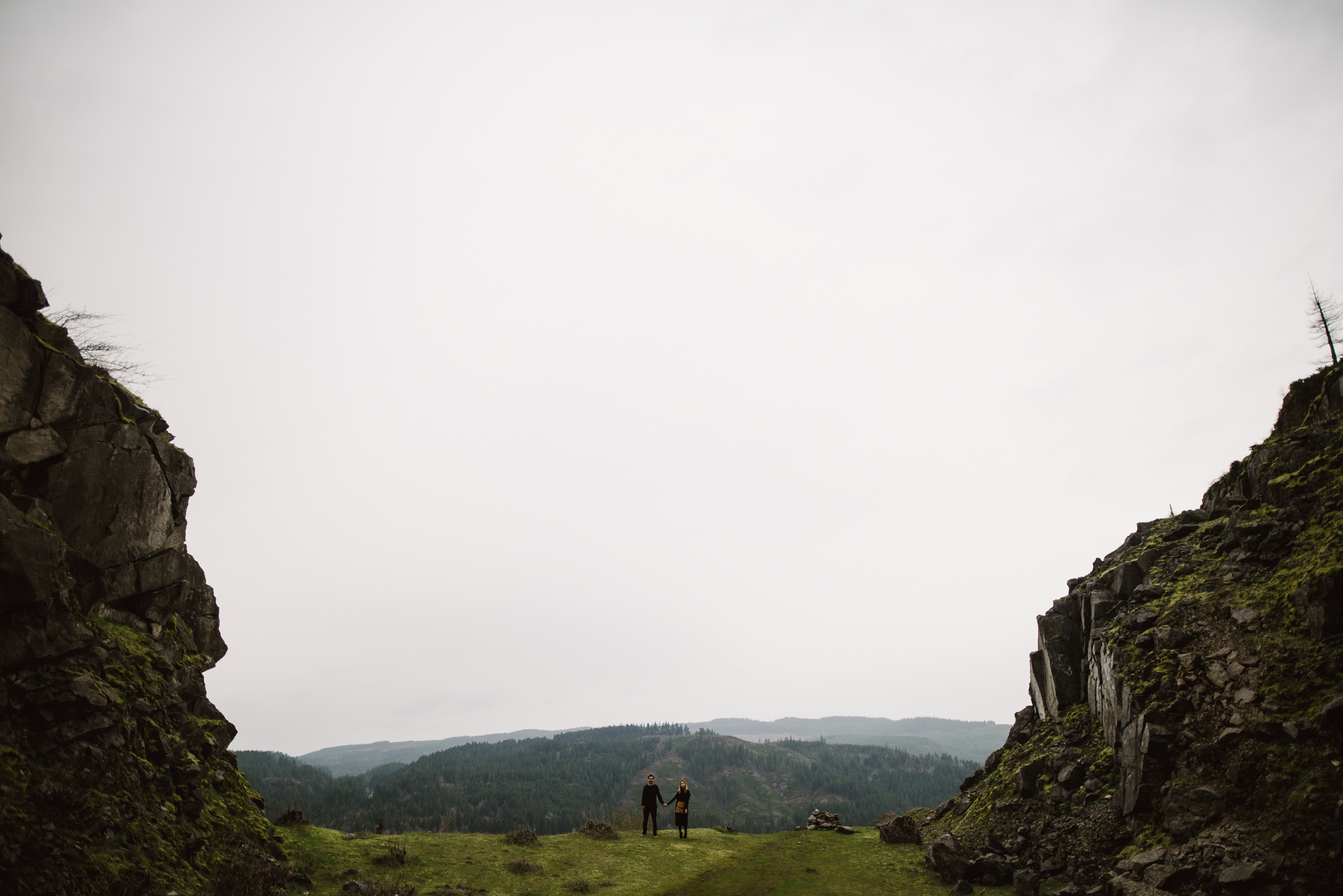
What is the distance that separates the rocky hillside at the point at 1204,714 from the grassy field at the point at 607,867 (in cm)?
280

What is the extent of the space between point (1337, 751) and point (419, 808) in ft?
708

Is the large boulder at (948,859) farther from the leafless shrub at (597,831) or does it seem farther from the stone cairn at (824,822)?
the leafless shrub at (597,831)

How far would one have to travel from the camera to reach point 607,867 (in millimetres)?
21359

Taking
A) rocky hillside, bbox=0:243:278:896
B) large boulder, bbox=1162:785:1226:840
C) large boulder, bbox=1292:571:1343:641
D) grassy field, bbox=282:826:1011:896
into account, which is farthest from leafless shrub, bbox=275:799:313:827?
large boulder, bbox=1292:571:1343:641

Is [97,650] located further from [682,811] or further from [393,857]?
[682,811]

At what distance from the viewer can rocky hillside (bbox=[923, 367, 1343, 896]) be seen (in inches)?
551

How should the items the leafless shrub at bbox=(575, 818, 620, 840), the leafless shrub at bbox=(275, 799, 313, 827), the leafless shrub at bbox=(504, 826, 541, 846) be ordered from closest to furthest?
the leafless shrub at bbox=(275, 799, 313, 827) < the leafless shrub at bbox=(504, 826, 541, 846) < the leafless shrub at bbox=(575, 818, 620, 840)

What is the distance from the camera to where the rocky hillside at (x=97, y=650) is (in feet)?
41.5

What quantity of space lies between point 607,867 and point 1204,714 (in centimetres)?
2023

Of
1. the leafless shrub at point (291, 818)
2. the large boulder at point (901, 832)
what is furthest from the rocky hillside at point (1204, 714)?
the leafless shrub at point (291, 818)

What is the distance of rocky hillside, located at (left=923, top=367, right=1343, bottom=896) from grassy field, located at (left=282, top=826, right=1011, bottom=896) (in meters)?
2.80

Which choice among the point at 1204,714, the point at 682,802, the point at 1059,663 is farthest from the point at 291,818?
the point at 1059,663

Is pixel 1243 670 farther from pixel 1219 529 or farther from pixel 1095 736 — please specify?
pixel 1219 529

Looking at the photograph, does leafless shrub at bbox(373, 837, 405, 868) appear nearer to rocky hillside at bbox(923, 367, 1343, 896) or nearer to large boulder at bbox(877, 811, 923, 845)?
rocky hillside at bbox(923, 367, 1343, 896)
